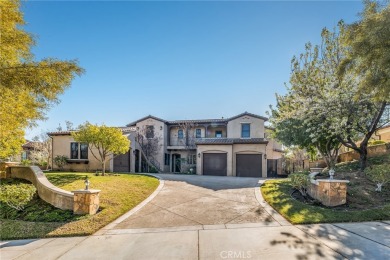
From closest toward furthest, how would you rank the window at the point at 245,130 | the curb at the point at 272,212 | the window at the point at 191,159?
1. the curb at the point at 272,212
2. the window at the point at 245,130
3. the window at the point at 191,159

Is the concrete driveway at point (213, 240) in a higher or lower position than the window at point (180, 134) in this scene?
lower

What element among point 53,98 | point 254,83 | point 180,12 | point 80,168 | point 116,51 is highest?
point 180,12

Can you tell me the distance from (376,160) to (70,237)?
1653 cm

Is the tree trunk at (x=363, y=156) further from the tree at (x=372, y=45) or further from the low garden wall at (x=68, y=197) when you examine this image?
the low garden wall at (x=68, y=197)

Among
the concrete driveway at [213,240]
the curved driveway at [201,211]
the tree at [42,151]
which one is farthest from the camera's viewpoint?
the tree at [42,151]

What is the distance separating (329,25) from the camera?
44.1 ft

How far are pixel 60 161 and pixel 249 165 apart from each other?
58.7 ft

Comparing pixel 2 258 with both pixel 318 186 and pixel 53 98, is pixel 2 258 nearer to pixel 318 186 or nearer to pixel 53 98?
pixel 53 98

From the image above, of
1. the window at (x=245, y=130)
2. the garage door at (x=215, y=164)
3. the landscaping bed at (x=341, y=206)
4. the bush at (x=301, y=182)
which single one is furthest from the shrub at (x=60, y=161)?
the bush at (x=301, y=182)

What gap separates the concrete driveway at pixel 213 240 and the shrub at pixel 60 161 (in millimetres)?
16652

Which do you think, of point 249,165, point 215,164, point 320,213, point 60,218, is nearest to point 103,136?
point 60,218

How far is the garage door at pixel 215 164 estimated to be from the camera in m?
21.8

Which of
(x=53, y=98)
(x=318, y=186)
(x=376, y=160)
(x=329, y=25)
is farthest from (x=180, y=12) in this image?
(x=376, y=160)

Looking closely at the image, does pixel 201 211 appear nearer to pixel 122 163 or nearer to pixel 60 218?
pixel 60 218
